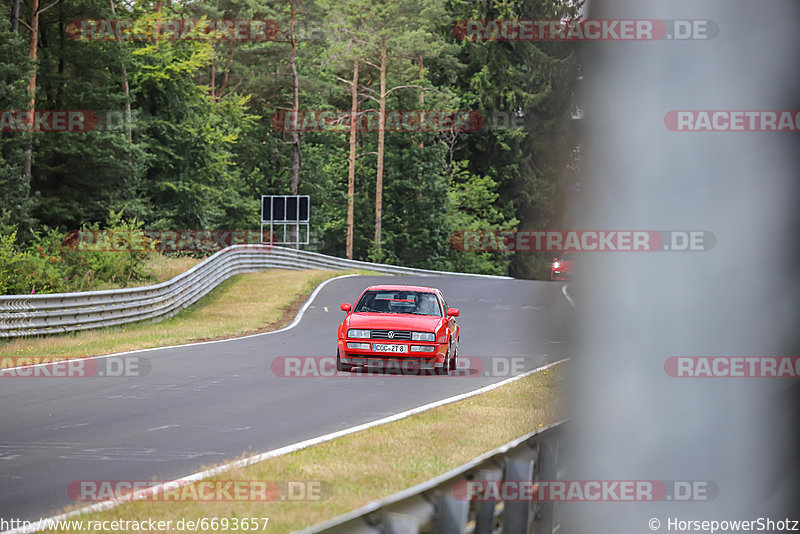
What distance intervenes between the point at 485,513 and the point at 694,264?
4.61 feet

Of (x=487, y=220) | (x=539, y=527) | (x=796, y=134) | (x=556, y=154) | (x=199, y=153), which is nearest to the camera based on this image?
(x=796, y=134)

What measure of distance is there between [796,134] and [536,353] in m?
20.1

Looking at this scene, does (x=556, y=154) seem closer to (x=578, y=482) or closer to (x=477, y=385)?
(x=578, y=482)

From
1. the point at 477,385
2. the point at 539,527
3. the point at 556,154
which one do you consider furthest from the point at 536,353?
the point at 556,154

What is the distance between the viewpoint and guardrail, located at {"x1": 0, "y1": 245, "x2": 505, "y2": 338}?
826 inches

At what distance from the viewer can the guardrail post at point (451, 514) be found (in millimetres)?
2965

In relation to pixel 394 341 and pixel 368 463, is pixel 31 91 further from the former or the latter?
pixel 368 463

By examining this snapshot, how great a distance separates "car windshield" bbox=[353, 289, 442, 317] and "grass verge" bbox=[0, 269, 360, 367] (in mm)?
5048

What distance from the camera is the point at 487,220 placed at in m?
87.1
